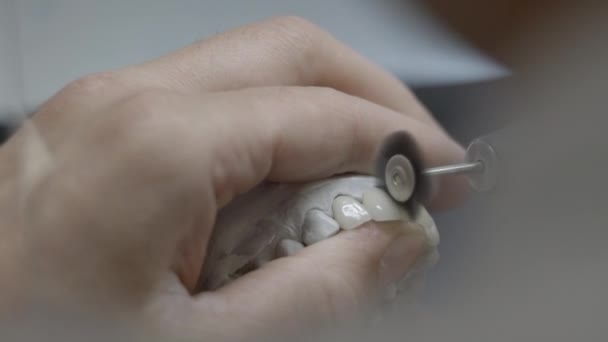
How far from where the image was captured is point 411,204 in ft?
1.40

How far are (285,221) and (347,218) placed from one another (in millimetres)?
41

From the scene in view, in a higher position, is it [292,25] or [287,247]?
[292,25]

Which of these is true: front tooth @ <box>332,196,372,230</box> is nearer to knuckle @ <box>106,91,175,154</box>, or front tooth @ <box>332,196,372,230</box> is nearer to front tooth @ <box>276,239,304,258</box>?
front tooth @ <box>276,239,304,258</box>

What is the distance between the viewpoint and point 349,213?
1.44 feet

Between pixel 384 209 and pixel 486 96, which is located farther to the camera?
pixel 486 96

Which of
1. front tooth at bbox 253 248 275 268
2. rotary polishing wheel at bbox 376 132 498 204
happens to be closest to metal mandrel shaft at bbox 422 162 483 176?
rotary polishing wheel at bbox 376 132 498 204

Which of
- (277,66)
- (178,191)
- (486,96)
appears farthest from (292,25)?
(178,191)

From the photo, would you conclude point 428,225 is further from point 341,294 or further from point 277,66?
point 277,66

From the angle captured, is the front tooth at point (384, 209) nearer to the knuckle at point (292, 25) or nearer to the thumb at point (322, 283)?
the thumb at point (322, 283)

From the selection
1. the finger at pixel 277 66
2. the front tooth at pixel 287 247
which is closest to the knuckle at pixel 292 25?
the finger at pixel 277 66

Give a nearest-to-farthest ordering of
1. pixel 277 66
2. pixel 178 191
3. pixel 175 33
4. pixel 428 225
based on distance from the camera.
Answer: pixel 178 191
pixel 428 225
pixel 277 66
pixel 175 33

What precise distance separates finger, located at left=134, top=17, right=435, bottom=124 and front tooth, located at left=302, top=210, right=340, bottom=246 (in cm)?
14

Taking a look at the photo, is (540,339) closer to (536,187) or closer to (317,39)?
(536,187)

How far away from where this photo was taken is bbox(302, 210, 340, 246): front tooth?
17.0 inches
